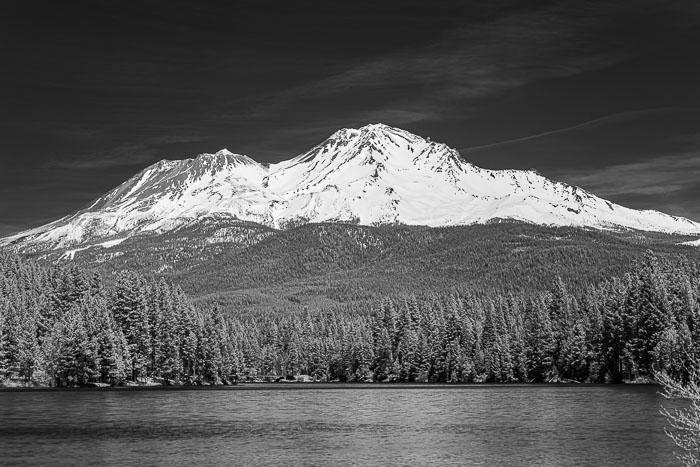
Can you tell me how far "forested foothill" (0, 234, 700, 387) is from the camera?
13938 centimetres

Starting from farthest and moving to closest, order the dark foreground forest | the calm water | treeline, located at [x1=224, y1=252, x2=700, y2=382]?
the dark foreground forest, treeline, located at [x1=224, y1=252, x2=700, y2=382], the calm water

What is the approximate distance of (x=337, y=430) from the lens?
263 ft

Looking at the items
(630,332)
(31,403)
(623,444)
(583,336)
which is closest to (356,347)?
(583,336)

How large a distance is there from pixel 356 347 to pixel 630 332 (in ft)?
243

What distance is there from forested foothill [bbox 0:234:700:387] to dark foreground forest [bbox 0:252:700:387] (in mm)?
236

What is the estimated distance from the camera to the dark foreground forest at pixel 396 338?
13938 centimetres

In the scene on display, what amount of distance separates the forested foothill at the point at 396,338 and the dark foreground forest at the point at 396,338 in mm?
236

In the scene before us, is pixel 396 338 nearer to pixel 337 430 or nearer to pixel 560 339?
pixel 560 339

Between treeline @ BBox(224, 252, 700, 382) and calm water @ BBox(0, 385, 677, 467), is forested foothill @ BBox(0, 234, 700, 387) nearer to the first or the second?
treeline @ BBox(224, 252, 700, 382)

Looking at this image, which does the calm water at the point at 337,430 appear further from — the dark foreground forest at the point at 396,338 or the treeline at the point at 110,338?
the dark foreground forest at the point at 396,338

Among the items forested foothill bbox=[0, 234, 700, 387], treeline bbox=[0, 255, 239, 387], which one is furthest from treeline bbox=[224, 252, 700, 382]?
treeline bbox=[0, 255, 239, 387]

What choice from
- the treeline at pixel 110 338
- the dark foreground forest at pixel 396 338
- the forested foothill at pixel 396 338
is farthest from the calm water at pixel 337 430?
the dark foreground forest at pixel 396 338

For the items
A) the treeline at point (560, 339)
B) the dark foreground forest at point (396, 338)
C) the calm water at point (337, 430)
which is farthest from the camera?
the dark foreground forest at point (396, 338)

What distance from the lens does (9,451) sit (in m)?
61.1
